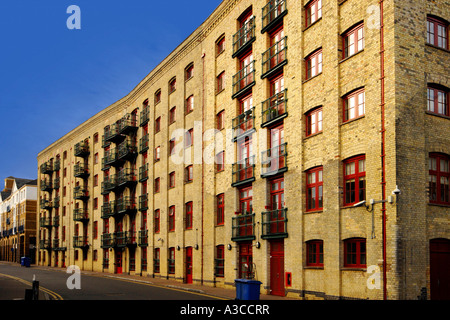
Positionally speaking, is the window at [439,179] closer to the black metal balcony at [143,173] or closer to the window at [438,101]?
the window at [438,101]

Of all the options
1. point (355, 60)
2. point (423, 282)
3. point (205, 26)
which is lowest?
point (423, 282)

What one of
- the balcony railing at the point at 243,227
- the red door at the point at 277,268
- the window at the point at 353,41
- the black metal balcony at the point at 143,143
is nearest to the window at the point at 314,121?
the window at the point at 353,41

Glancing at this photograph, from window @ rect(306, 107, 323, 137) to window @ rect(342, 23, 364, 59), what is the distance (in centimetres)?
273

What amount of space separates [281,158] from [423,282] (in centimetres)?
905

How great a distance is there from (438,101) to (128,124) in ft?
98.8

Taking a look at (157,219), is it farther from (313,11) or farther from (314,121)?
(313,11)

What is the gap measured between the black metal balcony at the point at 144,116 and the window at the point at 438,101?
2627 centimetres

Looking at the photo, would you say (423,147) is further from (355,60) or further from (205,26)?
(205,26)

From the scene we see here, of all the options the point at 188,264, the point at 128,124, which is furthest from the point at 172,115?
the point at 188,264

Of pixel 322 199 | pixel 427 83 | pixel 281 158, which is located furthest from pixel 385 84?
pixel 281 158

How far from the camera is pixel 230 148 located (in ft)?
99.7

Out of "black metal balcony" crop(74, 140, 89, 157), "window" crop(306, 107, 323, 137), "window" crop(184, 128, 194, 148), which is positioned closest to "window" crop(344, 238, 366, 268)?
"window" crop(306, 107, 323, 137)

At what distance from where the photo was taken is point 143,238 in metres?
42.2

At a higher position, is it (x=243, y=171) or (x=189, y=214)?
(x=243, y=171)
